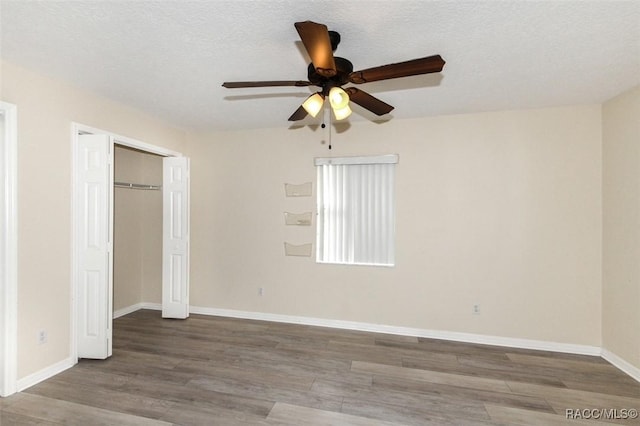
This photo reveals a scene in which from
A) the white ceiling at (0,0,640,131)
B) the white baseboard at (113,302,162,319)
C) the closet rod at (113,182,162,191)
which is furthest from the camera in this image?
the white baseboard at (113,302,162,319)

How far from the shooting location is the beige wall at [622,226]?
2.69m

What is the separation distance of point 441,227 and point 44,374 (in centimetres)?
424

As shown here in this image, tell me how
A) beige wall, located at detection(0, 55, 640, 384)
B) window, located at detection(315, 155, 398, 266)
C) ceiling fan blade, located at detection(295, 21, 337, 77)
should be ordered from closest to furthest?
1. ceiling fan blade, located at detection(295, 21, 337, 77)
2. beige wall, located at detection(0, 55, 640, 384)
3. window, located at detection(315, 155, 398, 266)

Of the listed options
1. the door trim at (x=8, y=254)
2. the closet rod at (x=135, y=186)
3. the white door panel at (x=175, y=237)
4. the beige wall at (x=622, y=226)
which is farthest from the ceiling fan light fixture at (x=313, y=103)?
the closet rod at (x=135, y=186)

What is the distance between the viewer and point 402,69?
64.7 inches

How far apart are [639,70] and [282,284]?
4.18 metres

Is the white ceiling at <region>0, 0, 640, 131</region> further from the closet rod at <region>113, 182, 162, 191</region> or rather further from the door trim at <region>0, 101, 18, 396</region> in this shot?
the closet rod at <region>113, 182, 162, 191</region>

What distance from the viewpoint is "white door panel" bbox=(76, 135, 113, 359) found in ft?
9.28

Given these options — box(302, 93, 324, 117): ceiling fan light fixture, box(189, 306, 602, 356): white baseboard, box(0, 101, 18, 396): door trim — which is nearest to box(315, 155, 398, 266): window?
box(189, 306, 602, 356): white baseboard

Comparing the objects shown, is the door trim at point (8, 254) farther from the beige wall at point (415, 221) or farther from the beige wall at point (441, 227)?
the beige wall at point (441, 227)

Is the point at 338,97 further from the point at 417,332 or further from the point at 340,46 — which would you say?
the point at 417,332

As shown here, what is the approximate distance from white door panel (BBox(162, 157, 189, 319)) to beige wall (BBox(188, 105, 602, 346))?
0.80 feet

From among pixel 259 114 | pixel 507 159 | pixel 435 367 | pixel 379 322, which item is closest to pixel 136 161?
pixel 259 114

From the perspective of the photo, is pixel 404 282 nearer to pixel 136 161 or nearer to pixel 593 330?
pixel 593 330
